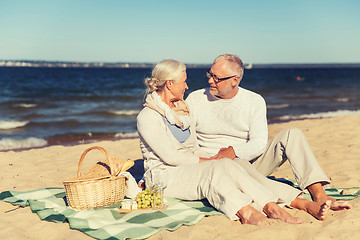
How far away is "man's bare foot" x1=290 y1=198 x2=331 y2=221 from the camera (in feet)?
12.9

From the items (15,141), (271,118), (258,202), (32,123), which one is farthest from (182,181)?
(271,118)

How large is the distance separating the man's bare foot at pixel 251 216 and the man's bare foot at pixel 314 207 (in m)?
0.64

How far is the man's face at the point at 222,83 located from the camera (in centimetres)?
481

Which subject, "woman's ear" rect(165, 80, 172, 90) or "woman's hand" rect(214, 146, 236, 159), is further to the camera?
"woman's hand" rect(214, 146, 236, 159)

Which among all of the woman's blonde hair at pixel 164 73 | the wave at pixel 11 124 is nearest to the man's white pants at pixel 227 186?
the woman's blonde hair at pixel 164 73

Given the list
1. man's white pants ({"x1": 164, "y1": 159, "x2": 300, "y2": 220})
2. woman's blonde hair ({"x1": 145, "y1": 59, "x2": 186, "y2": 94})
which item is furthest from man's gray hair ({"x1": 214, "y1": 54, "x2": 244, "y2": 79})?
man's white pants ({"x1": 164, "y1": 159, "x2": 300, "y2": 220})

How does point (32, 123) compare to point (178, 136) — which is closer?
point (178, 136)

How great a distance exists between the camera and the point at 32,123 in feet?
47.0

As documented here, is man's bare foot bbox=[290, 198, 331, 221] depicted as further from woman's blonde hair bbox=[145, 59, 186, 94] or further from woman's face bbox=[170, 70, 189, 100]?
woman's blonde hair bbox=[145, 59, 186, 94]

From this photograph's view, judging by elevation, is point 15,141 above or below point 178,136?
below

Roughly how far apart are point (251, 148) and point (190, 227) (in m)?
1.32

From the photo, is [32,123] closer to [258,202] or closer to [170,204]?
[170,204]

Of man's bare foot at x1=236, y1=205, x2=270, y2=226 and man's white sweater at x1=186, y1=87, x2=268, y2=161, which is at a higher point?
man's white sweater at x1=186, y1=87, x2=268, y2=161

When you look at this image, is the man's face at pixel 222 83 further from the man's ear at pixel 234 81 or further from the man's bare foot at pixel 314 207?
the man's bare foot at pixel 314 207
